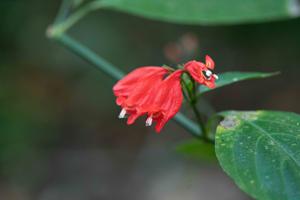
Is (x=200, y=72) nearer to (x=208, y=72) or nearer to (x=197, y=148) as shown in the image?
(x=208, y=72)

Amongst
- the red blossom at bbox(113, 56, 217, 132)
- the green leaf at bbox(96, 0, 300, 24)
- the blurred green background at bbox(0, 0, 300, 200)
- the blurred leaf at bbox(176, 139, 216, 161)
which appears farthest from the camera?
the blurred green background at bbox(0, 0, 300, 200)

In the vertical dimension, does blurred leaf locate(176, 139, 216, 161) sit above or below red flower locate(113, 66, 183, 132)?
below

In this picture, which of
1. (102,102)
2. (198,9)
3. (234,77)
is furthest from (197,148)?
(102,102)

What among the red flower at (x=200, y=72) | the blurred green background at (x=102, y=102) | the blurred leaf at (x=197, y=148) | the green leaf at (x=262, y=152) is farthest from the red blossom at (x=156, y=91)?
the blurred green background at (x=102, y=102)

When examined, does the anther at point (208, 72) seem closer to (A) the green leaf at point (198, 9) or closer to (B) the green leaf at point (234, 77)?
(B) the green leaf at point (234, 77)

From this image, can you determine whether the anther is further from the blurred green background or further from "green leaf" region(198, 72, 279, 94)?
the blurred green background

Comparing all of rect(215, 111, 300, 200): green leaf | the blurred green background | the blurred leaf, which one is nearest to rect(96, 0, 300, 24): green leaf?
the blurred leaf
